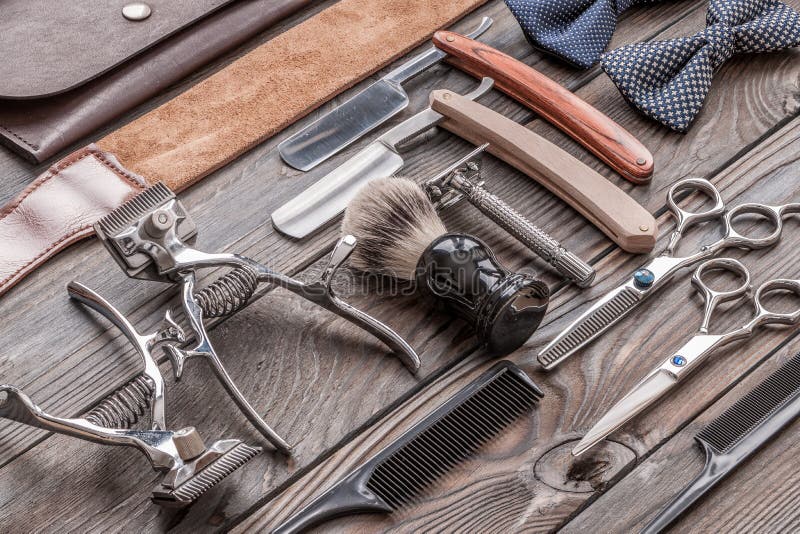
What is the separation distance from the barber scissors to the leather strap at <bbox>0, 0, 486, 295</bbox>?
0.62 meters

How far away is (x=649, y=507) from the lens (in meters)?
0.86

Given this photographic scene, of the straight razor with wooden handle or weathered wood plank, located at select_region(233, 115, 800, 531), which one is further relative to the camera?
the straight razor with wooden handle

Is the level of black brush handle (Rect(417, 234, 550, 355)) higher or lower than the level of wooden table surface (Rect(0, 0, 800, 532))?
higher

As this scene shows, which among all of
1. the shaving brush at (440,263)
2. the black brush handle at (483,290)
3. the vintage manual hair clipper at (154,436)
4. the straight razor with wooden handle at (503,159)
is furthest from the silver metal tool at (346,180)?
the vintage manual hair clipper at (154,436)

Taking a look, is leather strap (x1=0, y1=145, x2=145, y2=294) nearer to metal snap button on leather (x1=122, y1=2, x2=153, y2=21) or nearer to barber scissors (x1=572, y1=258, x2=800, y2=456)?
metal snap button on leather (x1=122, y1=2, x2=153, y2=21)

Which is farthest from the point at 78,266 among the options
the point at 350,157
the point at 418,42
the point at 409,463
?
the point at 418,42

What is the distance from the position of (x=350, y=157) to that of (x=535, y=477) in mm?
541

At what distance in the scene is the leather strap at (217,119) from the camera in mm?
Result: 1093

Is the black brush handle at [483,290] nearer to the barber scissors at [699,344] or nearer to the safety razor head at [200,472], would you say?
the barber scissors at [699,344]

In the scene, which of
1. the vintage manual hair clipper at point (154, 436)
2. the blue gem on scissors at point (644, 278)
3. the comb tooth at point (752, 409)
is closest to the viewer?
the vintage manual hair clipper at point (154, 436)

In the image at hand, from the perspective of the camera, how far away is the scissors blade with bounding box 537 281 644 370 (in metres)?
0.95

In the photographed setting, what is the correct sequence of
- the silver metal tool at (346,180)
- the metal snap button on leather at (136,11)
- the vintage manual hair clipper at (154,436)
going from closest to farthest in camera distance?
the vintage manual hair clipper at (154,436) < the silver metal tool at (346,180) < the metal snap button on leather at (136,11)

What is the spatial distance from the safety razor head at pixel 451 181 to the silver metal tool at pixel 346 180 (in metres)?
0.09

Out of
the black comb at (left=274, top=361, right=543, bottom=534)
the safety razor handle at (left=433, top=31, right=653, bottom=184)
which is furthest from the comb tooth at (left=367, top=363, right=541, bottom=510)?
the safety razor handle at (left=433, top=31, right=653, bottom=184)
